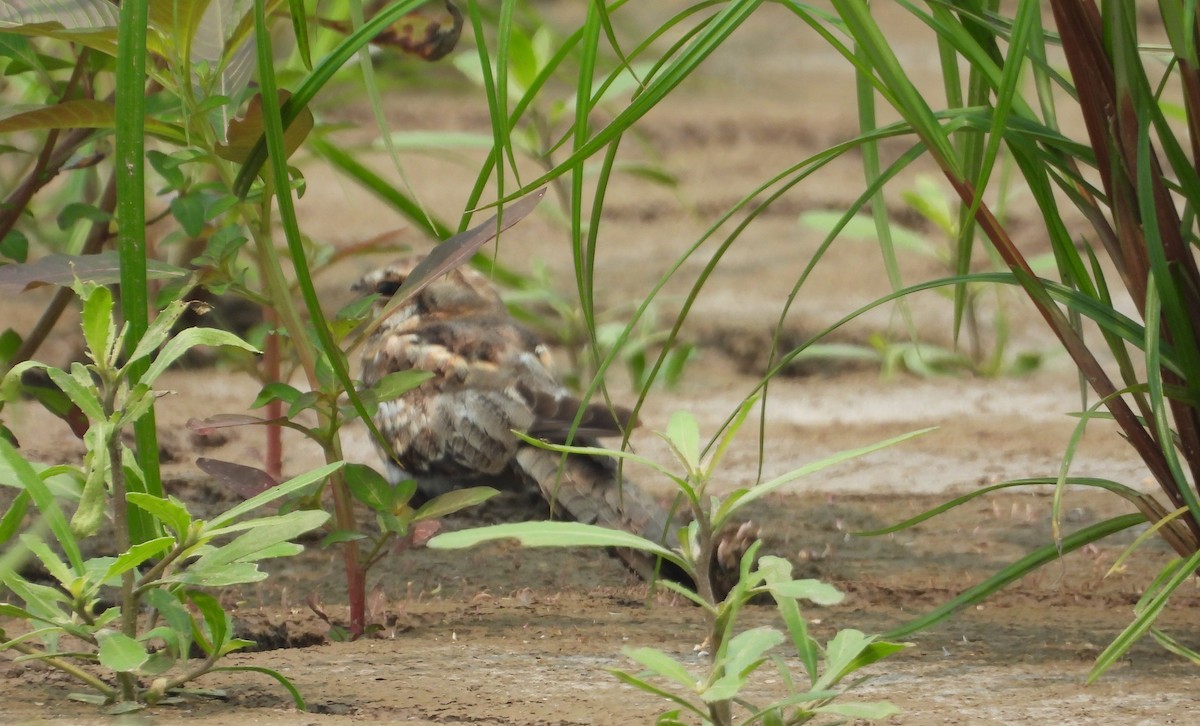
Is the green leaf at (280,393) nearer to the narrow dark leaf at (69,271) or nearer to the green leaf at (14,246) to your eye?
the narrow dark leaf at (69,271)

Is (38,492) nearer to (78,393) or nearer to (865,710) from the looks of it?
(78,393)

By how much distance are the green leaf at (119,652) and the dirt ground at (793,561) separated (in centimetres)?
10

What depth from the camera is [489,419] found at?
3340 millimetres

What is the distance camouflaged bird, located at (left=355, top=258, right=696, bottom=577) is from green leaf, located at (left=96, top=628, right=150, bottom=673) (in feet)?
4.46

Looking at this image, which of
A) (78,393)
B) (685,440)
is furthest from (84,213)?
(685,440)

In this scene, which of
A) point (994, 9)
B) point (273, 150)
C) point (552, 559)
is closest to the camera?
point (273, 150)

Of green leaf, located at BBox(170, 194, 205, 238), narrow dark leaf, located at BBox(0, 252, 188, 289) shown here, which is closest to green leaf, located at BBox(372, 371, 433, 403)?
narrow dark leaf, located at BBox(0, 252, 188, 289)

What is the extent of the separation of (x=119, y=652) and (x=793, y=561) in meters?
1.41

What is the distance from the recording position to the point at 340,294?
5.83 m

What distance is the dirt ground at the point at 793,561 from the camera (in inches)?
66.9

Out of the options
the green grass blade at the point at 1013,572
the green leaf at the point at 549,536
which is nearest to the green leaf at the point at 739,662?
the green leaf at the point at 549,536

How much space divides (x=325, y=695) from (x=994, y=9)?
4.27ft

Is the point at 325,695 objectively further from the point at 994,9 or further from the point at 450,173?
the point at 450,173

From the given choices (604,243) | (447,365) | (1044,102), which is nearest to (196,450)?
(447,365)
